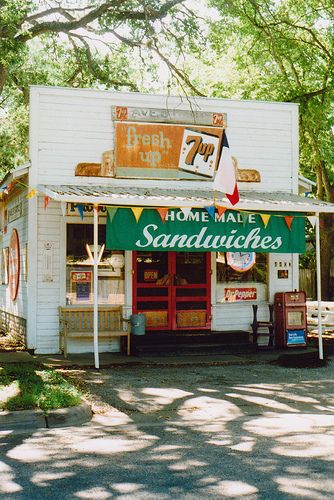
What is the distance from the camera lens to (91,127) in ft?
47.3

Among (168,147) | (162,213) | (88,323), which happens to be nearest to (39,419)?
(162,213)

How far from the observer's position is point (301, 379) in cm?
1141

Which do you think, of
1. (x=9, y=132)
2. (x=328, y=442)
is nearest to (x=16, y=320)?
(x=328, y=442)

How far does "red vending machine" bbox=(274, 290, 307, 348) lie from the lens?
49.2 feet

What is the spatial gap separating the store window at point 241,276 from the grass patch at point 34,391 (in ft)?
18.4

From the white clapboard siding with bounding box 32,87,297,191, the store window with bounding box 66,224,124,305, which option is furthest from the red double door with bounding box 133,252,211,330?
the white clapboard siding with bounding box 32,87,297,191

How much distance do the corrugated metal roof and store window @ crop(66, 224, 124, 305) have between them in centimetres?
108

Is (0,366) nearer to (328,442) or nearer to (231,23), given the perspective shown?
(328,442)

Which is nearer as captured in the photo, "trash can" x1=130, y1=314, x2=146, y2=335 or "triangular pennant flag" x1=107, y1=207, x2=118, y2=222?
"triangular pennant flag" x1=107, y1=207, x2=118, y2=222

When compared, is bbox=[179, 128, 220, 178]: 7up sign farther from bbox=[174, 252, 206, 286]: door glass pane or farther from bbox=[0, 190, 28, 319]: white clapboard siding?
bbox=[0, 190, 28, 319]: white clapboard siding

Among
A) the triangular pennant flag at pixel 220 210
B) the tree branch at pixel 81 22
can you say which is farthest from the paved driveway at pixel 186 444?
the tree branch at pixel 81 22

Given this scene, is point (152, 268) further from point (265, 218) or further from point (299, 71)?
point (299, 71)

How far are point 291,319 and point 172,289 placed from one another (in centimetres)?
277

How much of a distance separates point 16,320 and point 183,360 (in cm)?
480
